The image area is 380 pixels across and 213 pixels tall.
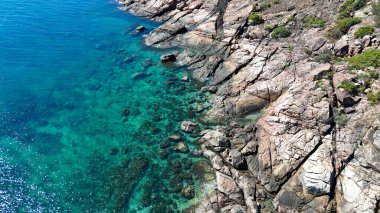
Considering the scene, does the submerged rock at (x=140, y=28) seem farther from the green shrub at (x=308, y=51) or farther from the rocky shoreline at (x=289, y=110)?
the green shrub at (x=308, y=51)

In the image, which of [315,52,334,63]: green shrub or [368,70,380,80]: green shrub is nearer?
[368,70,380,80]: green shrub

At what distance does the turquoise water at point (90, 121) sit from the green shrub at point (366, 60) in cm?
2373

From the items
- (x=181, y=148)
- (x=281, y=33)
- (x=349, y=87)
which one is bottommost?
(x=181, y=148)

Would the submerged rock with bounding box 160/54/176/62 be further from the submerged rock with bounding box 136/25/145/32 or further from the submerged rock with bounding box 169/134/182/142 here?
the submerged rock with bounding box 169/134/182/142

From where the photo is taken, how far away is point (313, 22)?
5416 cm

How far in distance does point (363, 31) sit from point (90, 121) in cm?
4453

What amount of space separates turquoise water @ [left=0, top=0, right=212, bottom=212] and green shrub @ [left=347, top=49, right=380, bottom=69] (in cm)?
2373

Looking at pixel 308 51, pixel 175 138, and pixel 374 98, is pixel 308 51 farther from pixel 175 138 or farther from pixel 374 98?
pixel 175 138

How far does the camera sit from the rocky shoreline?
32.5 metres

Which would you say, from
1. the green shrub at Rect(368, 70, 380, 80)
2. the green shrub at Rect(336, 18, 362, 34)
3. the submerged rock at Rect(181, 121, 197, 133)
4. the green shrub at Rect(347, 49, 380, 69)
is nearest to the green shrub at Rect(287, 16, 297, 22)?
the green shrub at Rect(336, 18, 362, 34)

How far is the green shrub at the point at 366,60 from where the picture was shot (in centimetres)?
4075

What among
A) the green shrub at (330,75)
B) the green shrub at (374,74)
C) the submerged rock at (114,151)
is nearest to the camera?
the green shrub at (374,74)

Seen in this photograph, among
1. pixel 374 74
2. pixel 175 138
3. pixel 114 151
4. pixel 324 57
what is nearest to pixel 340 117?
pixel 374 74

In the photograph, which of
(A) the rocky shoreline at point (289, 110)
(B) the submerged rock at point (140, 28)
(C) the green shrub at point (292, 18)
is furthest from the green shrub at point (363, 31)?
(B) the submerged rock at point (140, 28)
